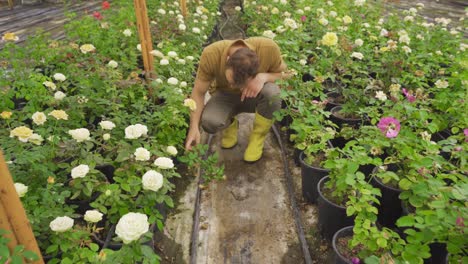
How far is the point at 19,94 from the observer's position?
2.48 metres

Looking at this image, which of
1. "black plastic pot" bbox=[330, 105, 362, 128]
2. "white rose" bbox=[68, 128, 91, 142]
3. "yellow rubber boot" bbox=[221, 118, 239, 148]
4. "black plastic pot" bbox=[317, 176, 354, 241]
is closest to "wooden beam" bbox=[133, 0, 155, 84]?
"yellow rubber boot" bbox=[221, 118, 239, 148]

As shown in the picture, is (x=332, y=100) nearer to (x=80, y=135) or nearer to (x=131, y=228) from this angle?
(x=80, y=135)

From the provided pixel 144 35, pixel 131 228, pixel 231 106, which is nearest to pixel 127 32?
pixel 144 35

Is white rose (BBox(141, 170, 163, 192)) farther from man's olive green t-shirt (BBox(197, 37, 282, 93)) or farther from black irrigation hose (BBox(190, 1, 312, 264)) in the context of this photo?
man's olive green t-shirt (BBox(197, 37, 282, 93))

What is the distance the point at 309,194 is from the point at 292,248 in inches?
18.8

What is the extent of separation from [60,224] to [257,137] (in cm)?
185

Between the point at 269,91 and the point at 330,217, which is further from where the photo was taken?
the point at 269,91

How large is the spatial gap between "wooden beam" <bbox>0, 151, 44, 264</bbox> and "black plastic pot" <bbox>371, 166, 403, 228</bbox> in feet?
6.26

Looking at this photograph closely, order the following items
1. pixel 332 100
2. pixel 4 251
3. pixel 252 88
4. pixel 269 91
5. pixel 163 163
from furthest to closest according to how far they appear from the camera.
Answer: pixel 332 100, pixel 269 91, pixel 252 88, pixel 163 163, pixel 4 251

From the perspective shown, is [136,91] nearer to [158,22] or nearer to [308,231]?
[308,231]

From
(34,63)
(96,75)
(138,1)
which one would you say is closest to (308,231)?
(96,75)

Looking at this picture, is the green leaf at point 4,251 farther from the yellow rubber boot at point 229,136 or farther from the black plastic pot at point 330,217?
the yellow rubber boot at point 229,136

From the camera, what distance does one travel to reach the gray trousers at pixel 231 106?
294 centimetres

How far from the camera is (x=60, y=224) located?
149cm
